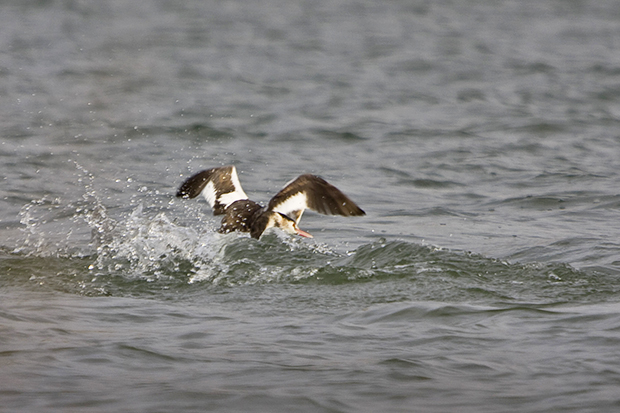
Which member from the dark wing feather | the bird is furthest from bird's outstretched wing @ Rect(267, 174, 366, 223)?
the dark wing feather

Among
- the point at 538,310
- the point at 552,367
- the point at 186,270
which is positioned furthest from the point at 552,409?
the point at 186,270

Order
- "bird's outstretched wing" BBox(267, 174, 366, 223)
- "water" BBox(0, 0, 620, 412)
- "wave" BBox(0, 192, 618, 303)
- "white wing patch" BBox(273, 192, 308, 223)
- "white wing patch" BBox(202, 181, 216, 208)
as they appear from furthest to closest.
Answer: "white wing patch" BBox(202, 181, 216, 208)
"white wing patch" BBox(273, 192, 308, 223)
"bird's outstretched wing" BBox(267, 174, 366, 223)
"wave" BBox(0, 192, 618, 303)
"water" BBox(0, 0, 620, 412)

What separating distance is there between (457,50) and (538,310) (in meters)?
15.5

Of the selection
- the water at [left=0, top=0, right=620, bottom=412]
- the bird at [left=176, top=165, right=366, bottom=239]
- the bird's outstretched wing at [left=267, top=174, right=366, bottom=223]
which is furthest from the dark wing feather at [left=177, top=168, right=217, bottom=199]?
the bird's outstretched wing at [left=267, top=174, right=366, bottom=223]

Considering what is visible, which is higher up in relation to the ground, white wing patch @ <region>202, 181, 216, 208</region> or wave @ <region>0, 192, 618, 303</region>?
white wing patch @ <region>202, 181, 216, 208</region>

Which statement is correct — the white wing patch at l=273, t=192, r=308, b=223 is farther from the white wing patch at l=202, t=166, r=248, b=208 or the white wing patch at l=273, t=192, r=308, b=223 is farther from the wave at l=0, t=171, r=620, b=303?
the white wing patch at l=202, t=166, r=248, b=208

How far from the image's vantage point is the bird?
6789 millimetres

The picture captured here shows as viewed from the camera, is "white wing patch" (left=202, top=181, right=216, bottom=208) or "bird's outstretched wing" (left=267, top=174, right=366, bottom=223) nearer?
"bird's outstretched wing" (left=267, top=174, right=366, bottom=223)

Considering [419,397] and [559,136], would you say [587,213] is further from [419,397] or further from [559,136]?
[419,397]

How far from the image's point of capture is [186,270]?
6.52 meters

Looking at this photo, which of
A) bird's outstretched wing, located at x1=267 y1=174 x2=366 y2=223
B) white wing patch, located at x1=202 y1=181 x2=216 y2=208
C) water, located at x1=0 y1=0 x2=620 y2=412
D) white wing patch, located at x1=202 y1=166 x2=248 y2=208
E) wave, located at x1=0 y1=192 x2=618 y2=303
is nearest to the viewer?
water, located at x1=0 y1=0 x2=620 y2=412

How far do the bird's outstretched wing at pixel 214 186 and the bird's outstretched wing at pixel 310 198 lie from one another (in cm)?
103

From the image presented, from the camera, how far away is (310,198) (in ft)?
22.7

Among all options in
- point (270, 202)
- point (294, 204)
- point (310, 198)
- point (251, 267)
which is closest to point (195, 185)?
point (270, 202)
